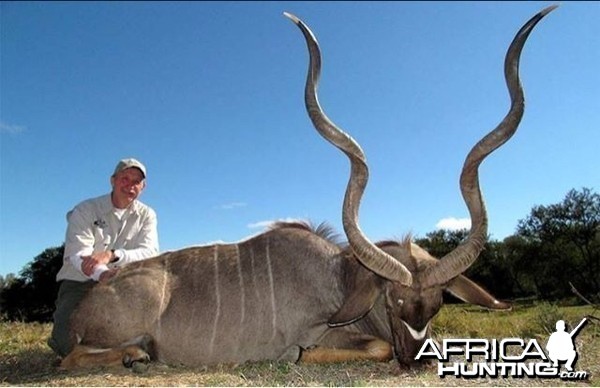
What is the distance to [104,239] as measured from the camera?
4871mm

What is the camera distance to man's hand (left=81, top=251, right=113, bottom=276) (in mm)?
4512

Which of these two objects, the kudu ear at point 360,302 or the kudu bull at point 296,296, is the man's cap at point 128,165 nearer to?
the kudu bull at point 296,296

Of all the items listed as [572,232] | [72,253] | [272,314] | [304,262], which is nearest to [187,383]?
[272,314]

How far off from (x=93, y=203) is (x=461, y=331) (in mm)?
3494

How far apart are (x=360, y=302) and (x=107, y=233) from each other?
6.69 ft

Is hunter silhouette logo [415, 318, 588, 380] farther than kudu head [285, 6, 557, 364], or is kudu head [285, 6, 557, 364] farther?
kudu head [285, 6, 557, 364]

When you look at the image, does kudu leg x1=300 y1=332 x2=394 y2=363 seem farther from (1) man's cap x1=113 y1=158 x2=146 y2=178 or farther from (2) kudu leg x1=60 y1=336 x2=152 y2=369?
(1) man's cap x1=113 y1=158 x2=146 y2=178

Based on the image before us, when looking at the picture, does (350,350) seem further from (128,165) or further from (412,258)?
(128,165)

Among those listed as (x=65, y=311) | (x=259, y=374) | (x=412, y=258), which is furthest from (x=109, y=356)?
(x=412, y=258)

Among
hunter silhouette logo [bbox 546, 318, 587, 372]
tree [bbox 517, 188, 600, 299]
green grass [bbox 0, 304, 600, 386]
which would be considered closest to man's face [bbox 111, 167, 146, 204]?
green grass [bbox 0, 304, 600, 386]

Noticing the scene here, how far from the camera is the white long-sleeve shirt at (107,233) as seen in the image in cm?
469

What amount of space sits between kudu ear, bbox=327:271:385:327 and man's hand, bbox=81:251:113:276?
1660 mm

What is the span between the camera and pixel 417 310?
3924 mm

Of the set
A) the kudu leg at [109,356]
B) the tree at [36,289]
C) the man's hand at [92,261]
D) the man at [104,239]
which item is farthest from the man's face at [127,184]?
the tree at [36,289]
